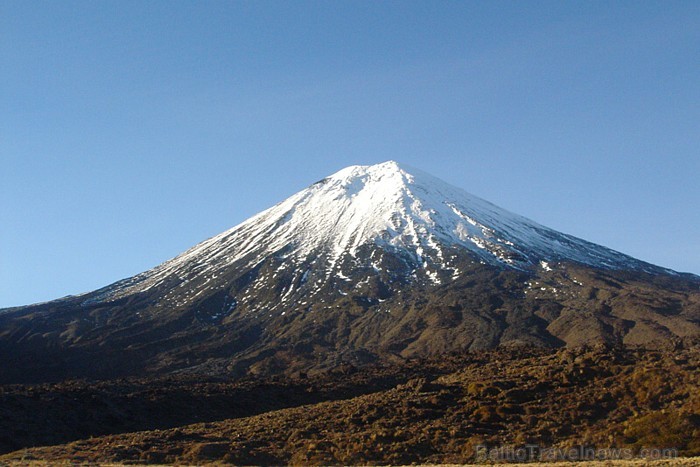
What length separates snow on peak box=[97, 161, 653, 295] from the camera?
123562mm

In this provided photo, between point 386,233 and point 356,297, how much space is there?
2459 cm

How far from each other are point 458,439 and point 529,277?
273 feet

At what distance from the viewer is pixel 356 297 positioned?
350 ft

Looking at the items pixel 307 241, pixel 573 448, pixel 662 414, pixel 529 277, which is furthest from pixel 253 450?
pixel 307 241

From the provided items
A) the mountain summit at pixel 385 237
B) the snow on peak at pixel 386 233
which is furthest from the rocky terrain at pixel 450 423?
the snow on peak at pixel 386 233

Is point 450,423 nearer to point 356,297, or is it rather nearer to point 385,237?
point 356,297

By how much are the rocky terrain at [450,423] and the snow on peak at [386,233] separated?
79.0 metres

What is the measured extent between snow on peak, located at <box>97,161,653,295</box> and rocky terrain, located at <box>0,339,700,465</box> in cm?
7900

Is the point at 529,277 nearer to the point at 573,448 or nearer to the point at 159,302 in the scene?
the point at 159,302

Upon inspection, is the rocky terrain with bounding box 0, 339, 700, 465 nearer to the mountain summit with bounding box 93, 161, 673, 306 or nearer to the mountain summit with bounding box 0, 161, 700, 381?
the mountain summit with bounding box 0, 161, 700, 381

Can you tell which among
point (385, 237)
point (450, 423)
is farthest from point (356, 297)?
point (450, 423)

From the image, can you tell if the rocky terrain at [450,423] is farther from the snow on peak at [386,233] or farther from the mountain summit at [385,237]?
the snow on peak at [386,233]

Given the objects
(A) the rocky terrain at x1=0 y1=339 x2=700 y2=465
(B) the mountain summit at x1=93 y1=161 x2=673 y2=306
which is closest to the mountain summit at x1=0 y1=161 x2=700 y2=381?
(B) the mountain summit at x1=93 y1=161 x2=673 y2=306

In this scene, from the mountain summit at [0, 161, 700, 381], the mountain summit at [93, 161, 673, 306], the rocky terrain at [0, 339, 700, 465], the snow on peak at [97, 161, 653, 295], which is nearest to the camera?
the rocky terrain at [0, 339, 700, 465]
